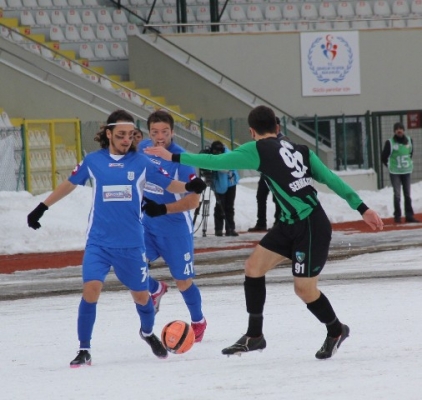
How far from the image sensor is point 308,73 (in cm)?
3284

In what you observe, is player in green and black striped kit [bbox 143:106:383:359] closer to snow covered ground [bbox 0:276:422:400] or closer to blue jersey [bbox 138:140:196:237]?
snow covered ground [bbox 0:276:422:400]

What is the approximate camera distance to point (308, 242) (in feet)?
26.2

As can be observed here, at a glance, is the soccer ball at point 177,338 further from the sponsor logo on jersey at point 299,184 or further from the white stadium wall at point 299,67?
the white stadium wall at point 299,67

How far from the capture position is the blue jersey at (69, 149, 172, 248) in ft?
27.2

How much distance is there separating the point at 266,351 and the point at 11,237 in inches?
513

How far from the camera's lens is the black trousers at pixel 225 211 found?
71.9 feet

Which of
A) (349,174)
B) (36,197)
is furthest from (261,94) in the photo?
(36,197)

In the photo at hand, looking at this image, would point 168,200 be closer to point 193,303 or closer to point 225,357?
point 193,303

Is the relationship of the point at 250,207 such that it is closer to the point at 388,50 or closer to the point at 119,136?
the point at 388,50

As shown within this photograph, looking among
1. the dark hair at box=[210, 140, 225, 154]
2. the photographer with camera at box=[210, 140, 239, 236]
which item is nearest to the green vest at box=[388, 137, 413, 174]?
the photographer with camera at box=[210, 140, 239, 236]

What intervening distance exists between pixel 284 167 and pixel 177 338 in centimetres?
148

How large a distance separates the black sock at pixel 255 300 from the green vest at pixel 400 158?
15479 millimetres

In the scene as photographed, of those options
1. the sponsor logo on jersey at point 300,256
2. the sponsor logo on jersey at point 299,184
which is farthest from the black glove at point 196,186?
the sponsor logo on jersey at point 300,256

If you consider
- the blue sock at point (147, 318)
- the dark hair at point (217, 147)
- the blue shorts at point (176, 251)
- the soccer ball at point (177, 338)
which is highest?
the dark hair at point (217, 147)
